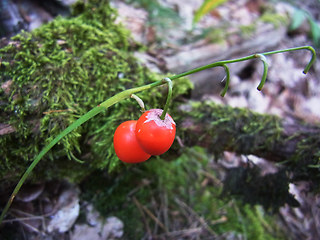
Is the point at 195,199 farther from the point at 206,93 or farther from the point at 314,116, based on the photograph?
the point at 314,116

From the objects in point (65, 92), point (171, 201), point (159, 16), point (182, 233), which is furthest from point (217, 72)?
point (65, 92)

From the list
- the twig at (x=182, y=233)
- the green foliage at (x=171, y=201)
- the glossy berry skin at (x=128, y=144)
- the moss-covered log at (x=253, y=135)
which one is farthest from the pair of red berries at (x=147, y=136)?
the twig at (x=182, y=233)

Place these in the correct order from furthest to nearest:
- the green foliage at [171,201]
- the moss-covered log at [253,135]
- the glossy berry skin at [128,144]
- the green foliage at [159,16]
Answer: the green foliage at [159,16] < the green foliage at [171,201] < the moss-covered log at [253,135] < the glossy berry skin at [128,144]

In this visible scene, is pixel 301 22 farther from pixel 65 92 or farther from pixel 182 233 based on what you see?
pixel 65 92

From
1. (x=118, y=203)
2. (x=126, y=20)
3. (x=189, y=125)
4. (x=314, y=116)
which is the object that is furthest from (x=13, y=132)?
(x=314, y=116)

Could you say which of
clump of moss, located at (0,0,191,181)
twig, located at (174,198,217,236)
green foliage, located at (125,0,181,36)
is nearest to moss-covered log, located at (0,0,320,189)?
clump of moss, located at (0,0,191,181)

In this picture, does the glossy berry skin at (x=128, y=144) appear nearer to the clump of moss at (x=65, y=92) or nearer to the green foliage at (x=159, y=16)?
the clump of moss at (x=65, y=92)
